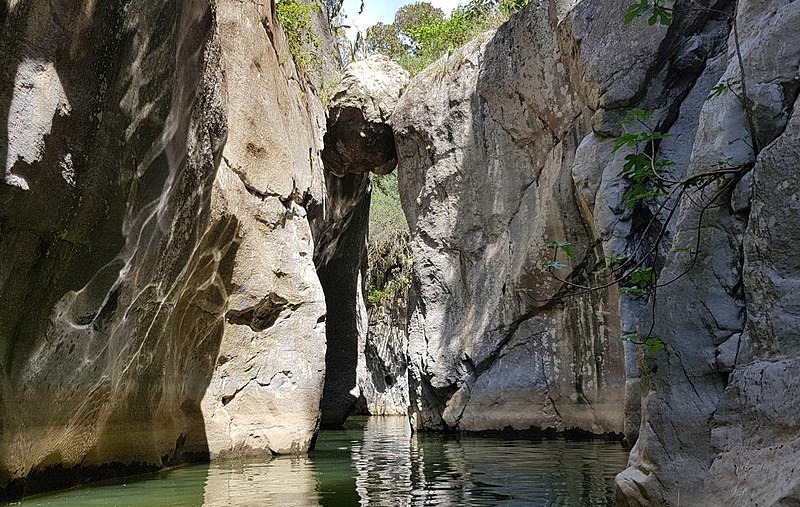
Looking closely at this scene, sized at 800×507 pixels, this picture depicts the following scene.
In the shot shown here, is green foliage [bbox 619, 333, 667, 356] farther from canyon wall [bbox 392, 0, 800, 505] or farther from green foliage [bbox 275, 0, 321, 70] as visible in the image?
green foliage [bbox 275, 0, 321, 70]

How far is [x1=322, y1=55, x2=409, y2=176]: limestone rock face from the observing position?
14820 millimetres

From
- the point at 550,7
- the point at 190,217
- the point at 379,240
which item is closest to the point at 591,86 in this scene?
the point at 550,7

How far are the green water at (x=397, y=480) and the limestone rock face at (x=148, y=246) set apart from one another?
0.59 m

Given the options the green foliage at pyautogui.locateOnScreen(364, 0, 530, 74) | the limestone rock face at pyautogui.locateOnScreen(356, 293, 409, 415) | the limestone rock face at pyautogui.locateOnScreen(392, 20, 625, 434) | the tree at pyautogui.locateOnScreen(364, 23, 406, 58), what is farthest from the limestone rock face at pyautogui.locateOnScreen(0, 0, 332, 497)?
the tree at pyautogui.locateOnScreen(364, 23, 406, 58)

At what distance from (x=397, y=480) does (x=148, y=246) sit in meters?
3.08

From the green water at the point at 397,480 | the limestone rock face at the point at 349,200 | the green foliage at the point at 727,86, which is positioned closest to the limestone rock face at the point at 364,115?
the limestone rock face at the point at 349,200

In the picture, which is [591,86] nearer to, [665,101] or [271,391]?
[665,101]

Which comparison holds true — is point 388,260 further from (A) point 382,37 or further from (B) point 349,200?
(A) point 382,37

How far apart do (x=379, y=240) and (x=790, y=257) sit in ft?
65.3

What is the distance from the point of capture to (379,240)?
23.2 meters

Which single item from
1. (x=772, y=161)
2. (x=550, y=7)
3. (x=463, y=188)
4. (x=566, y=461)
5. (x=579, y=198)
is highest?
(x=550, y=7)

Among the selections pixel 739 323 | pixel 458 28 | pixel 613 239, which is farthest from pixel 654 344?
pixel 458 28

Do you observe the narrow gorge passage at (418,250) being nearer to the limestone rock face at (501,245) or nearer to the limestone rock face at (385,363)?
the limestone rock face at (501,245)

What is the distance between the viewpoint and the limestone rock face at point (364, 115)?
14820 mm
